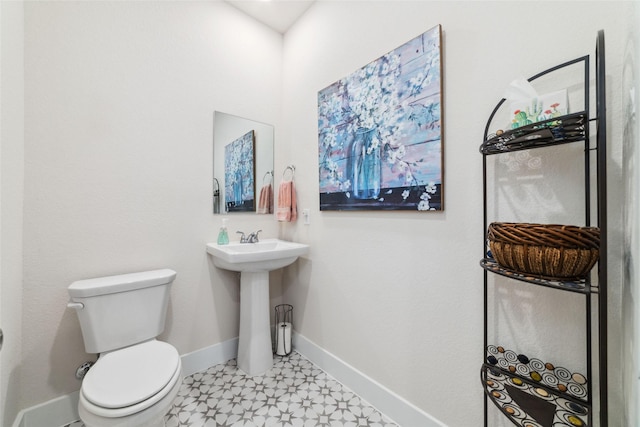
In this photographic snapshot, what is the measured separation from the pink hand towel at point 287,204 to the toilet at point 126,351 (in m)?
0.87

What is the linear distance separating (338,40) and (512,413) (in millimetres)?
2119

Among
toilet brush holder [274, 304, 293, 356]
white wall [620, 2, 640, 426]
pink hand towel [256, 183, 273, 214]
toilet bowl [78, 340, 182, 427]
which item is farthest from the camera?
pink hand towel [256, 183, 273, 214]

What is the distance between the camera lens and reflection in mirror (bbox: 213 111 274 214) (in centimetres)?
194

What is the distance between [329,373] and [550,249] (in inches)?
62.6

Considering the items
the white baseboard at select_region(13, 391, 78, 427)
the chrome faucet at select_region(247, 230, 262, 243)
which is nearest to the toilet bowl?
the white baseboard at select_region(13, 391, 78, 427)

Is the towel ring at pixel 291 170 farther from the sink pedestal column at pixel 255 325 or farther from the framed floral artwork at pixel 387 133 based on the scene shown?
the sink pedestal column at pixel 255 325

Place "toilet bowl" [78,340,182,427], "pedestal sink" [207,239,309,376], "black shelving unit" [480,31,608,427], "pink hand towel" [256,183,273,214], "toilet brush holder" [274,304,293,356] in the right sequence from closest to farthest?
"black shelving unit" [480,31,608,427], "toilet bowl" [78,340,182,427], "pedestal sink" [207,239,309,376], "toilet brush holder" [274,304,293,356], "pink hand towel" [256,183,273,214]

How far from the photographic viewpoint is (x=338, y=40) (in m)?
1.77

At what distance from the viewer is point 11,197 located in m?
1.14

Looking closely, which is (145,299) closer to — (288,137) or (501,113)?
(288,137)

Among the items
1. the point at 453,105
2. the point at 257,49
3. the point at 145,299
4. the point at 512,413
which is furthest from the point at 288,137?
the point at 512,413

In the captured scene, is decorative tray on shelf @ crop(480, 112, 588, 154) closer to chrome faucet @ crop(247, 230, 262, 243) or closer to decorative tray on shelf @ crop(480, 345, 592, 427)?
decorative tray on shelf @ crop(480, 345, 592, 427)

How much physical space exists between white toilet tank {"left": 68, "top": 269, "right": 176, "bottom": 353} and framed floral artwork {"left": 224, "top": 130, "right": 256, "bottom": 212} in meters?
0.71

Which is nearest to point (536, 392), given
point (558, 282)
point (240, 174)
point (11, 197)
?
point (558, 282)
